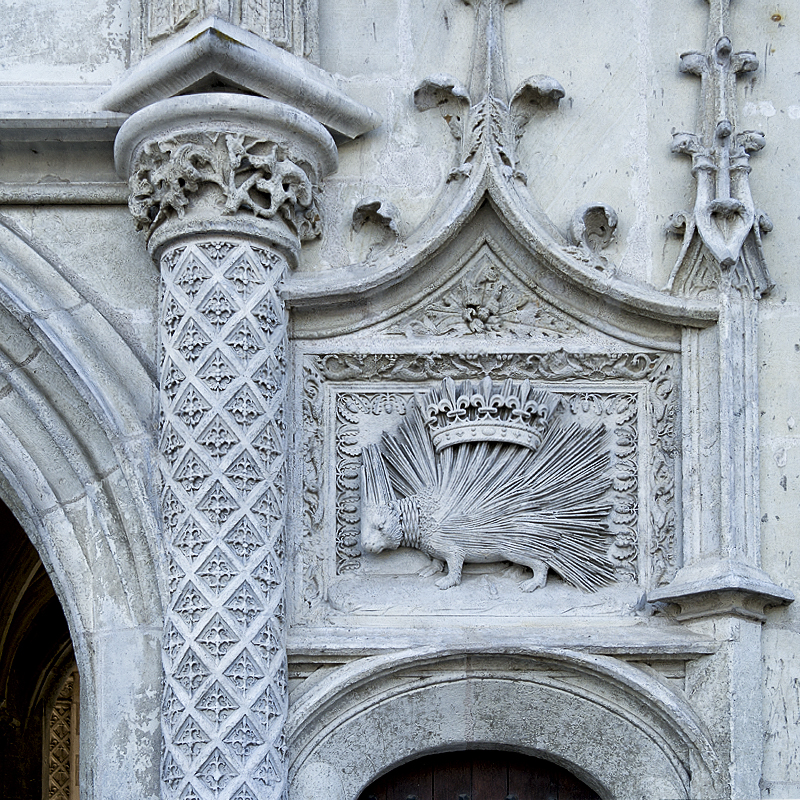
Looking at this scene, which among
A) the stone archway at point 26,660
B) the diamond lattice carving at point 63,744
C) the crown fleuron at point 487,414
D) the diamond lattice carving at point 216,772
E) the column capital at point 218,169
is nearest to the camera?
the diamond lattice carving at point 216,772

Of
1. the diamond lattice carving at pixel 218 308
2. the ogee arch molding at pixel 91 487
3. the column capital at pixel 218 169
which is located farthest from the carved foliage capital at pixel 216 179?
the ogee arch molding at pixel 91 487

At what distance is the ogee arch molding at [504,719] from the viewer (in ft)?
15.5

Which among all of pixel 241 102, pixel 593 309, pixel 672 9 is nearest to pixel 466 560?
pixel 593 309

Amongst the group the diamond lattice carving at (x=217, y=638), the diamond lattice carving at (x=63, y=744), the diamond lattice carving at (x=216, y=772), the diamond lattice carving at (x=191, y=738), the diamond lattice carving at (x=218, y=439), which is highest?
the diamond lattice carving at (x=63, y=744)

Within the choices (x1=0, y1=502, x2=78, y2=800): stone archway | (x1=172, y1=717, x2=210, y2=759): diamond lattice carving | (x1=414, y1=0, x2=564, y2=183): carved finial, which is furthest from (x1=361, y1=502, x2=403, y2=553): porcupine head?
(x1=0, y1=502, x2=78, y2=800): stone archway

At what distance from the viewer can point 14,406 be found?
4.95m

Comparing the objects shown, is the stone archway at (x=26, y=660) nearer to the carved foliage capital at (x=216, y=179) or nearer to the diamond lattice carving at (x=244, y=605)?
the carved foliage capital at (x=216, y=179)

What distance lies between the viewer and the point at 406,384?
16.7 ft

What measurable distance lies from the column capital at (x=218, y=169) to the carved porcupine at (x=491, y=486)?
2.50ft

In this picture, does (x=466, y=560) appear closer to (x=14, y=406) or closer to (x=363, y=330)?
(x=363, y=330)

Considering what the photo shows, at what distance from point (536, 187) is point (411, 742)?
189 centimetres

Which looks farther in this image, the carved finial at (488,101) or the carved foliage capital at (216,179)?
the carved finial at (488,101)

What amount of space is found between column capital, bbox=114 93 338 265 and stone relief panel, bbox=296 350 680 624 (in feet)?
1.74

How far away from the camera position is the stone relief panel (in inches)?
194
